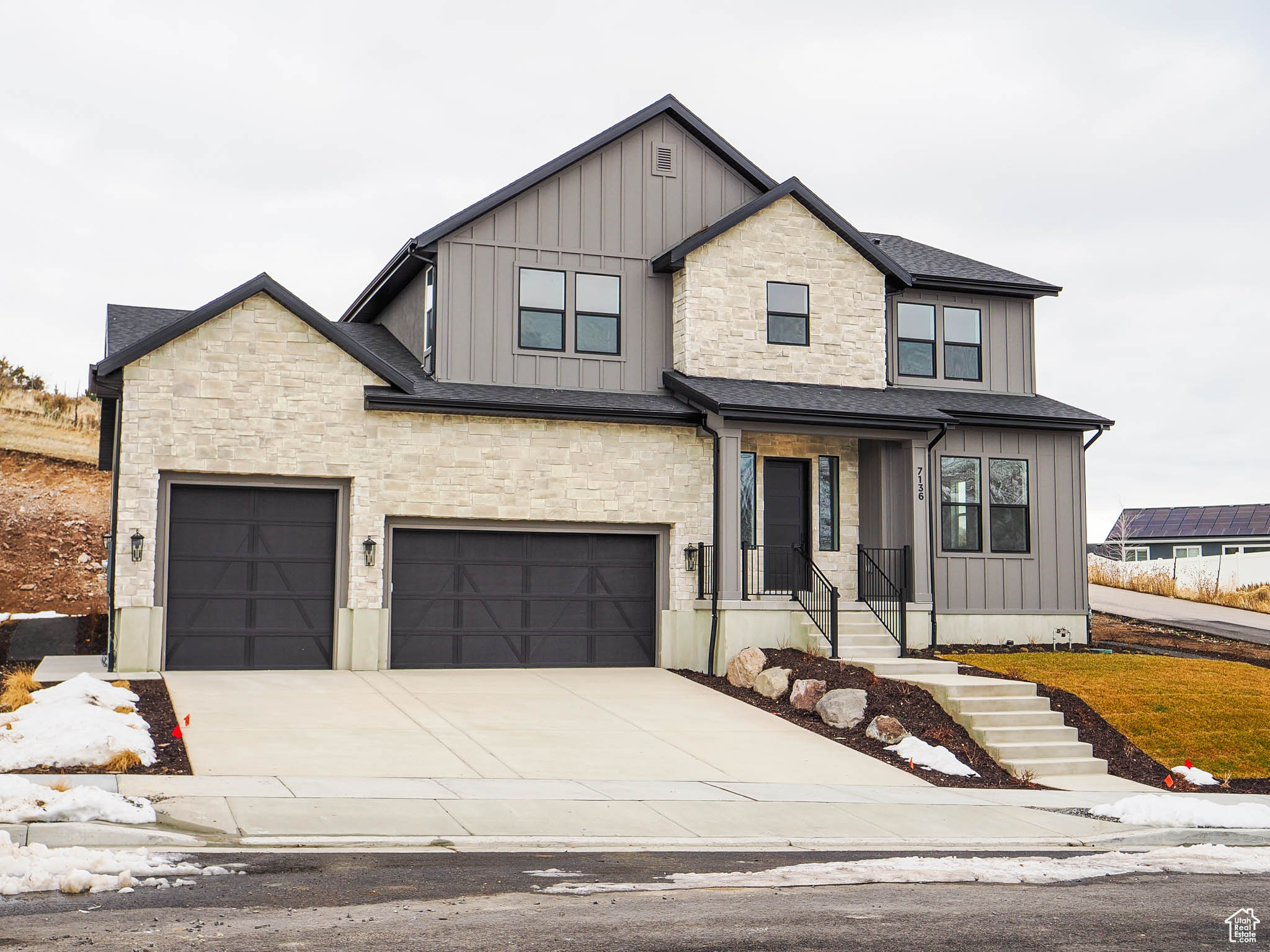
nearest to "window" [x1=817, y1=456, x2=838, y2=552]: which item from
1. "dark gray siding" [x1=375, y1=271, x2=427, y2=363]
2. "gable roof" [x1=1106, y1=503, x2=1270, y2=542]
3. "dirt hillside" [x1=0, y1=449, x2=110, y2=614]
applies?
"dark gray siding" [x1=375, y1=271, x2=427, y2=363]

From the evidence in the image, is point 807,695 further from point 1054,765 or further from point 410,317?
point 410,317

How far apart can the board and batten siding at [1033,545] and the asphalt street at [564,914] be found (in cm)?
1339

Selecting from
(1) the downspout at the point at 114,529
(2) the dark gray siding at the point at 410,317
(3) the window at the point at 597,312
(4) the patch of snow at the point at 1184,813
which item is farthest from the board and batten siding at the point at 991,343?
(1) the downspout at the point at 114,529

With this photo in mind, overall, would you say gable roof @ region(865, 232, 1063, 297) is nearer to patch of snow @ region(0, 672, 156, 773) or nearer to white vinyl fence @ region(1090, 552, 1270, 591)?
patch of snow @ region(0, 672, 156, 773)

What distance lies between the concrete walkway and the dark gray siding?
1694cm

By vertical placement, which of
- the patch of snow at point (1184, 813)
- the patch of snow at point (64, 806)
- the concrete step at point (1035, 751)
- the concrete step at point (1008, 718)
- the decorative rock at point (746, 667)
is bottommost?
the patch of snow at point (1184, 813)

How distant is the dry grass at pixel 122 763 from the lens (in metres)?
11.3

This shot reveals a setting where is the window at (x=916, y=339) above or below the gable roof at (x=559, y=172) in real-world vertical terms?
below

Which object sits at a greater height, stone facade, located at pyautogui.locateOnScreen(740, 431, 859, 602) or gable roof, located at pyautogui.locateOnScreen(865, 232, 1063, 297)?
gable roof, located at pyautogui.locateOnScreen(865, 232, 1063, 297)

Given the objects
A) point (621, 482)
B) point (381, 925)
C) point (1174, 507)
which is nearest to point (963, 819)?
point (381, 925)

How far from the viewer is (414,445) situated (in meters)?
18.9

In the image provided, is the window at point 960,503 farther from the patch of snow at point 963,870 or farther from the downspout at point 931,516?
the patch of snow at point 963,870

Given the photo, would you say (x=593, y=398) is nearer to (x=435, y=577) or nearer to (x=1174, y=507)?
(x=435, y=577)

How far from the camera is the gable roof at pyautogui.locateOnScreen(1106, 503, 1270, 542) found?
187 ft
